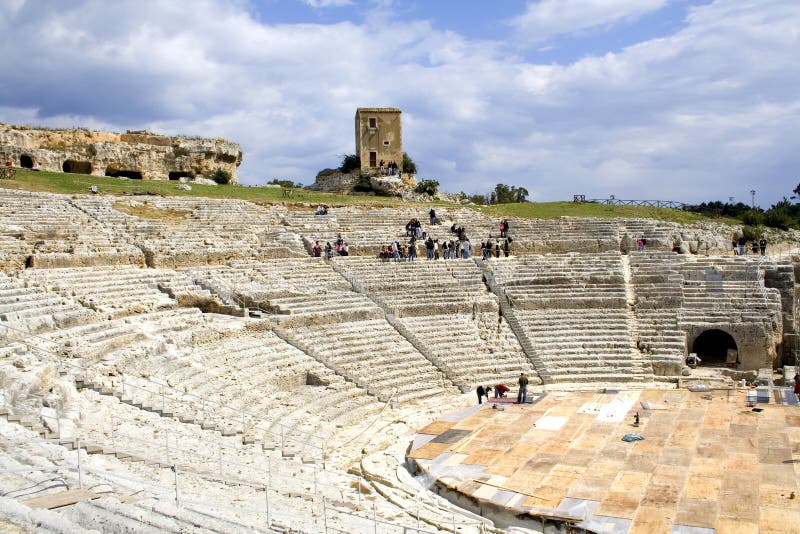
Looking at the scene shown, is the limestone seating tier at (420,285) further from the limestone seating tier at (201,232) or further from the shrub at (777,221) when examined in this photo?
the shrub at (777,221)

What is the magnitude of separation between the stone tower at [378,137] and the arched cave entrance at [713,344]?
23.0 m

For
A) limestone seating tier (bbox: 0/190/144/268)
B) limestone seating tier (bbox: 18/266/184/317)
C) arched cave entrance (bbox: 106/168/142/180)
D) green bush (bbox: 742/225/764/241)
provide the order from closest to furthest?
limestone seating tier (bbox: 18/266/184/317) → limestone seating tier (bbox: 0/190/144/268) → green bush (bbox: 742/225/764/241) → arched cave entrance (bbox: 106/168/142/180)

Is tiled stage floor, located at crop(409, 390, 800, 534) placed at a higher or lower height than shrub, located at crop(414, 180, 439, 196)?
lower

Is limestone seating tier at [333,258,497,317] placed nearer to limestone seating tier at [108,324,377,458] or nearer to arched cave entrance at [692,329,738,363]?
limestone seating tier at [108,324,377,458]

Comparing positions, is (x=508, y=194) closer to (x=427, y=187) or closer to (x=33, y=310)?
(x=427, y=187)

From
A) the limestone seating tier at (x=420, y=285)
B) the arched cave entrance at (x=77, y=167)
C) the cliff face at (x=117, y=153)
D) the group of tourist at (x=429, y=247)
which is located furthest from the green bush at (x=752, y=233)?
the arched cave entrance at (x=77, y=167)

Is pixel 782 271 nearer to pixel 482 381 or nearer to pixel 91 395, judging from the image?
pixel 482 381

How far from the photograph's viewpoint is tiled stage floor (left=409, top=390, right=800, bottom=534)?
9.96 meters

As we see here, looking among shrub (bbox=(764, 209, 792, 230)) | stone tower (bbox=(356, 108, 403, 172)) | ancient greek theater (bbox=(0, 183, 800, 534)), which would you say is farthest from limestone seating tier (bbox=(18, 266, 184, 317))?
shrub (bbox=(764, 209, 792, 230))

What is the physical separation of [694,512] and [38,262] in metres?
17.1

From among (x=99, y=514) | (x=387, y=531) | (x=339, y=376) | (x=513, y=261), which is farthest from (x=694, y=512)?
(x=513, y=261)

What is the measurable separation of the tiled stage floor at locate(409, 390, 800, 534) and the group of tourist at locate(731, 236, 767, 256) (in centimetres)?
1290

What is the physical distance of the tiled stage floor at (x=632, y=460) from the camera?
Answer: 9.96 meters

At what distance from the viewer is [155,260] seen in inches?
852
